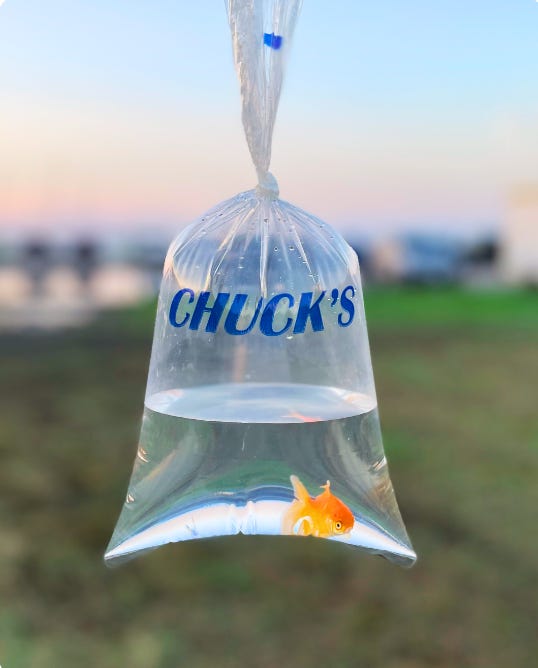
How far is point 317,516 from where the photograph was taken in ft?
4.41

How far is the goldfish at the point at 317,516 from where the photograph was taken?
134 cm

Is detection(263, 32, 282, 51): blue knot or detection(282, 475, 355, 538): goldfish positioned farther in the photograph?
detection(282, 475, 355, 538): goldfish

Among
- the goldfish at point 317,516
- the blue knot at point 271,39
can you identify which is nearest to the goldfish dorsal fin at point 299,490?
the goldfish at point 317,516

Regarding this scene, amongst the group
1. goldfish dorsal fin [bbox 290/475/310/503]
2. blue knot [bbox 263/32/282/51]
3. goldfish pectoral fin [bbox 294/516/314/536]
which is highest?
blue knot [bbox 263/32/282/51]

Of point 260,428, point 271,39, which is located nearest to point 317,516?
point 260,428

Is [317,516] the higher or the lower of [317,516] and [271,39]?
the lower

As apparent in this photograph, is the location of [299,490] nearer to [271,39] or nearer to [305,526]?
[305,526]

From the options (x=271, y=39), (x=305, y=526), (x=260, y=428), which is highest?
(x=271, y=39)

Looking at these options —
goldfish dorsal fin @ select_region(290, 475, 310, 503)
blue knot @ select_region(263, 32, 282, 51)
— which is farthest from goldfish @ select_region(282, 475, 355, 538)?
blue knot @ select_region(263, 32, 282, 51)

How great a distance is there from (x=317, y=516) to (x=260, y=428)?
0.17 metres

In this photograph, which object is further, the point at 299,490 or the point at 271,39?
the point at 299,490

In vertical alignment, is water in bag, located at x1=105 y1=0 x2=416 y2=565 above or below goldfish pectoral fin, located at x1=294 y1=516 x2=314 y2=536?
above

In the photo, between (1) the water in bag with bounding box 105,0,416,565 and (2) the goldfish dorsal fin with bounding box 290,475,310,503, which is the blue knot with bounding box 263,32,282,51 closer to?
(1) the water in bag with bounding box 105,0,416,565

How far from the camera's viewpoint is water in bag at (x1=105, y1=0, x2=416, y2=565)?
1367mm
